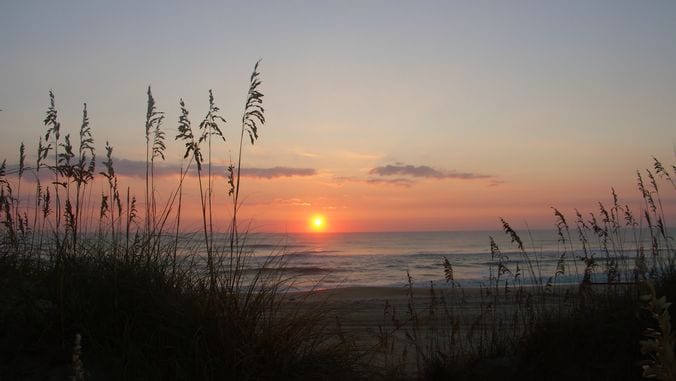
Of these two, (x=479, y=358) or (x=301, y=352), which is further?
(x=479, y=358)

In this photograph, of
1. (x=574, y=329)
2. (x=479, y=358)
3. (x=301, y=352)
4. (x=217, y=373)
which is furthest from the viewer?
(x=479, y=358)

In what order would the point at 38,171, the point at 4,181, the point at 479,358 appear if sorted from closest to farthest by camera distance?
1. the point at 479,358
2. the point at 4,181
3. the point at 38,171

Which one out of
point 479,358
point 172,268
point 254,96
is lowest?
point 479,358

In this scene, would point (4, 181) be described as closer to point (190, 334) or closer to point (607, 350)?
point (190, 334)

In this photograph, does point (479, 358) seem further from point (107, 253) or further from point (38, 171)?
point (38, 171)

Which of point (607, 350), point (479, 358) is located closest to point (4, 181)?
point (479, 358)

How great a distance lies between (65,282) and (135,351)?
1.19 meters

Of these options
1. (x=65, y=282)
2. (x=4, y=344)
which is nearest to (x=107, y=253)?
(x=65, y=282)

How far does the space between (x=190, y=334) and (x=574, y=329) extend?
3.58m

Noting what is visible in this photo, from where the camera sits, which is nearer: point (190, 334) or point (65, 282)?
point (190, 334)

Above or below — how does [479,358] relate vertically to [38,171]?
below

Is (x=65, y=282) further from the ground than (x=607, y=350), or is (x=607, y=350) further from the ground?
(x=65, y=282)

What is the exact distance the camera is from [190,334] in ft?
15.7

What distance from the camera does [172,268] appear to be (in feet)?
18.5
